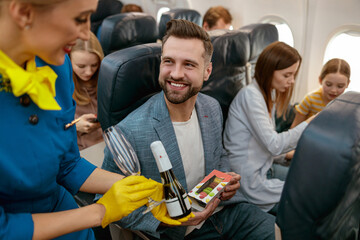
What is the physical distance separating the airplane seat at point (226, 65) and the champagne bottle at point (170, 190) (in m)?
1.16

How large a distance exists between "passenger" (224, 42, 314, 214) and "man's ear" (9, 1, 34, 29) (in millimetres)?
1637

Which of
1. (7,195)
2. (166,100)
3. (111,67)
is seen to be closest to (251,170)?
(166,100)

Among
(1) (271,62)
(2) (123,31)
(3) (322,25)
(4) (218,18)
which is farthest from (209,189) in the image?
(4) (218,18)

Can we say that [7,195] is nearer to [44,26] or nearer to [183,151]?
[44,26]

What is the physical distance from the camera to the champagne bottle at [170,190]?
1.03 metres

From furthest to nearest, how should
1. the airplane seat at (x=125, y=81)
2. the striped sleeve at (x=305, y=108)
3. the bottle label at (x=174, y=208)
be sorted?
the striped sleeve at (x=305, y=108) < the airplane seat at (x=125, y=81) < the bottle label at (x=174, y=208)

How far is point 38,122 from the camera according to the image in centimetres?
81

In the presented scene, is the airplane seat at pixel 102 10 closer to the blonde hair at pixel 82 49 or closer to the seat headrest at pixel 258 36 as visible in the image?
the blonde hair at pixel 82 49

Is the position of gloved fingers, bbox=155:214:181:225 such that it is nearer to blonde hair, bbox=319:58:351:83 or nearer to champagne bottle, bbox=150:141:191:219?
champagne bottle, bbox=150:141:191:219

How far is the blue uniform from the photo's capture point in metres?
0.76

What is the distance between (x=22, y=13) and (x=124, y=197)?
654 mm

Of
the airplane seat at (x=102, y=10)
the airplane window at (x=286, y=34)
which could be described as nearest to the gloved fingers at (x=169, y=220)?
the airplane window at (x=286, y=34)

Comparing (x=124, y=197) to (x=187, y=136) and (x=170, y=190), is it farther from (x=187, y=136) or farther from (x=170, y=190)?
(x=187, y=136)

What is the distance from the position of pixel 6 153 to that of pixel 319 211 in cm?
90
